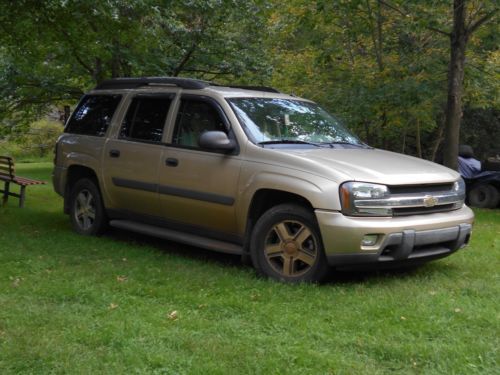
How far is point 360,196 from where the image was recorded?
5.16 m

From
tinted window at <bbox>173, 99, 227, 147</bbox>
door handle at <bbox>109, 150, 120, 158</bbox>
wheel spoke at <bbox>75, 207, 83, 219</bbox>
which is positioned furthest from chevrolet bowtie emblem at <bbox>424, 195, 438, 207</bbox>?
wheel spoke at <bbox>75, 207, 83, 219</bbox>

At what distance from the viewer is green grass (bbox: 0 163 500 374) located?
3756 millimetres

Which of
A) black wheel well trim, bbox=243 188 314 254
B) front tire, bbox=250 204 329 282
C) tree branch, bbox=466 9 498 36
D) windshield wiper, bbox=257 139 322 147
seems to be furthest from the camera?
tree branch, bbox=466 9 498 36

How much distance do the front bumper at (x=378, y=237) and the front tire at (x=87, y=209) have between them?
344cm

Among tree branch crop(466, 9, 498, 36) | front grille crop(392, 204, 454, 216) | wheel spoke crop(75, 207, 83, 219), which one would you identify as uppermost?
tree branch crop(466, 9, 498, 36)

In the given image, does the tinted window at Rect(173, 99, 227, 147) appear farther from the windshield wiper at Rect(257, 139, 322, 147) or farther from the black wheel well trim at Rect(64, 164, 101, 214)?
the black wheel well trim at Rect(64, 164, 101, 214)

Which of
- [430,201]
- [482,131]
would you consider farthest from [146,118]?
[482,131]

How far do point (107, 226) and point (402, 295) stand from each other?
408 cm

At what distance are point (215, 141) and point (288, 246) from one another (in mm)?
1197

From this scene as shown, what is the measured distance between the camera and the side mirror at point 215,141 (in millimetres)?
5895

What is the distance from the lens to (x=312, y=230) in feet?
17.7

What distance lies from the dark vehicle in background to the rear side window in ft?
25.5

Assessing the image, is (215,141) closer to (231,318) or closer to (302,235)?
(302,235)

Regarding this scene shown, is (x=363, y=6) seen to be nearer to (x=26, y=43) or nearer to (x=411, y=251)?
(x=26, y=43)
